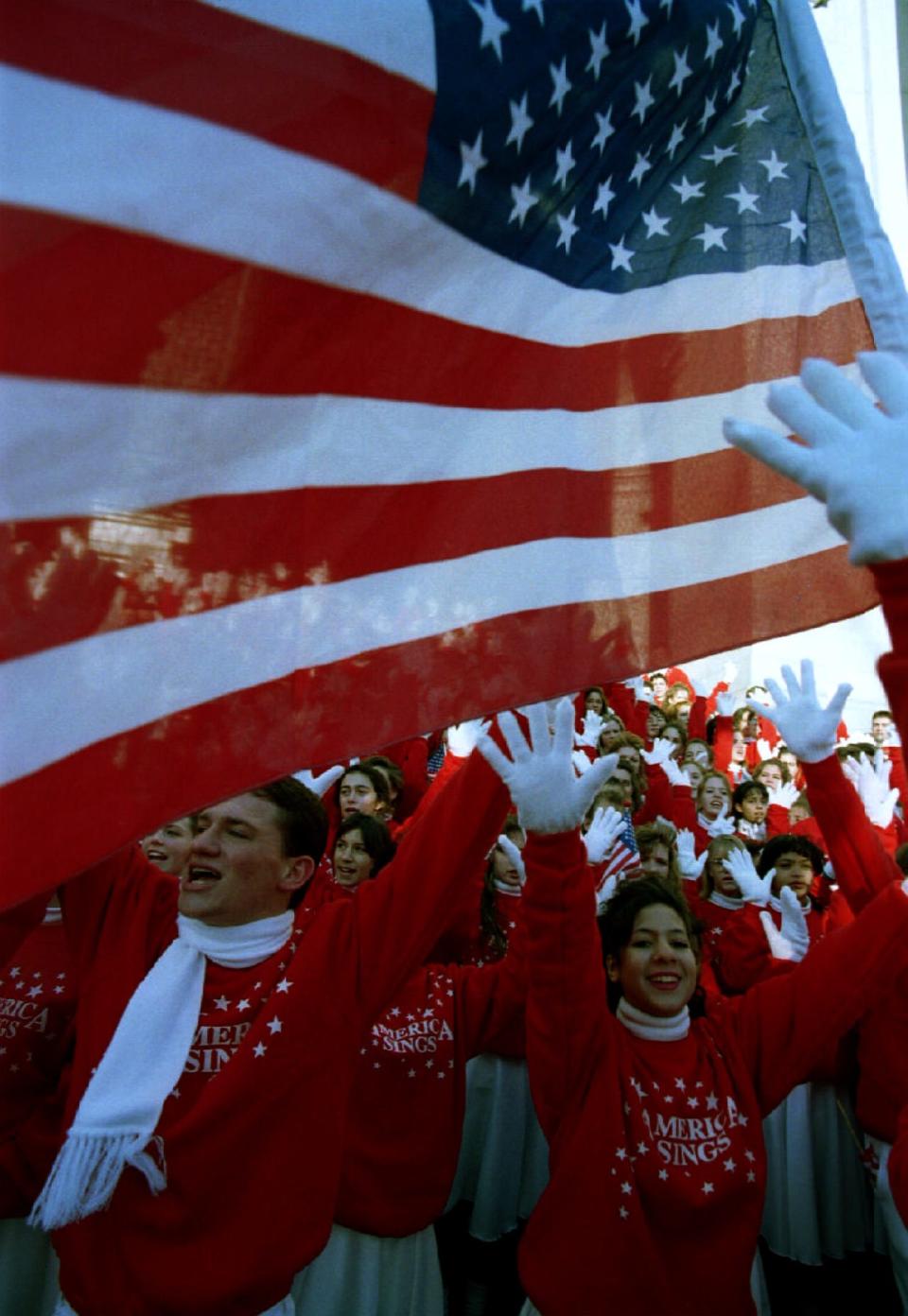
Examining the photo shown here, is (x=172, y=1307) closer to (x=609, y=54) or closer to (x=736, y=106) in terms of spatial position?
(x=609, y=54)

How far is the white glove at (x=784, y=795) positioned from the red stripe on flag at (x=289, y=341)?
638 cm

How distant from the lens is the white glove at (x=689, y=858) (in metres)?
6.03

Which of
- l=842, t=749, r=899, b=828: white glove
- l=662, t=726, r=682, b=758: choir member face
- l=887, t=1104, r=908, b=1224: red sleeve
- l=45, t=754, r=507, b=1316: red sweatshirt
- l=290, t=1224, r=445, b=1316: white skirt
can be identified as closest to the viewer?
l=45, t=754, r=507, b=1316: red sweatshirt

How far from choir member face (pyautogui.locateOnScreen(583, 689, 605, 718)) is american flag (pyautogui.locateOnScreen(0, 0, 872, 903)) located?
20.3 ft

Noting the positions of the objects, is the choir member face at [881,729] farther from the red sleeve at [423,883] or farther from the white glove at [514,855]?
the red sleeve at [423,883]

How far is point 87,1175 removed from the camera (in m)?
1.91

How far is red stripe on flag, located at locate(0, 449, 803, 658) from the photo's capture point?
4.06 ft

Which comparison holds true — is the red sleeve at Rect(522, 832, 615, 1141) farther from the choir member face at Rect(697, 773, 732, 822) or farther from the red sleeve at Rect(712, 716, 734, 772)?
the red sleeve at Rect(712, 716, 734, 772)

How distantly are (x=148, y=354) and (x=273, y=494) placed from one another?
27 centimetres

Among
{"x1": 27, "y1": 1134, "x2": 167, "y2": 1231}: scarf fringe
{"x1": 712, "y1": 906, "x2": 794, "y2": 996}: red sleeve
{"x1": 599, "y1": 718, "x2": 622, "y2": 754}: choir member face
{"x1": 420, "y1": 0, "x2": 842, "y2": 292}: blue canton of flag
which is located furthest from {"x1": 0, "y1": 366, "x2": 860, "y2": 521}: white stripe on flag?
{"x1": 599, "y1": 718, "x2": 622, "y2": 754}: choir member face

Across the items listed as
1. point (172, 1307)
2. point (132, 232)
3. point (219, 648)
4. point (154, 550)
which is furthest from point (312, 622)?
point (172, 1307)

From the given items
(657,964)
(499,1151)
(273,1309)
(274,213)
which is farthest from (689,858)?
(274,213)

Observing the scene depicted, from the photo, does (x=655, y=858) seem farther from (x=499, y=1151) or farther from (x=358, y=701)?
(x=358, y=701)

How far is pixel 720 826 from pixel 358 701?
18.6 feet
